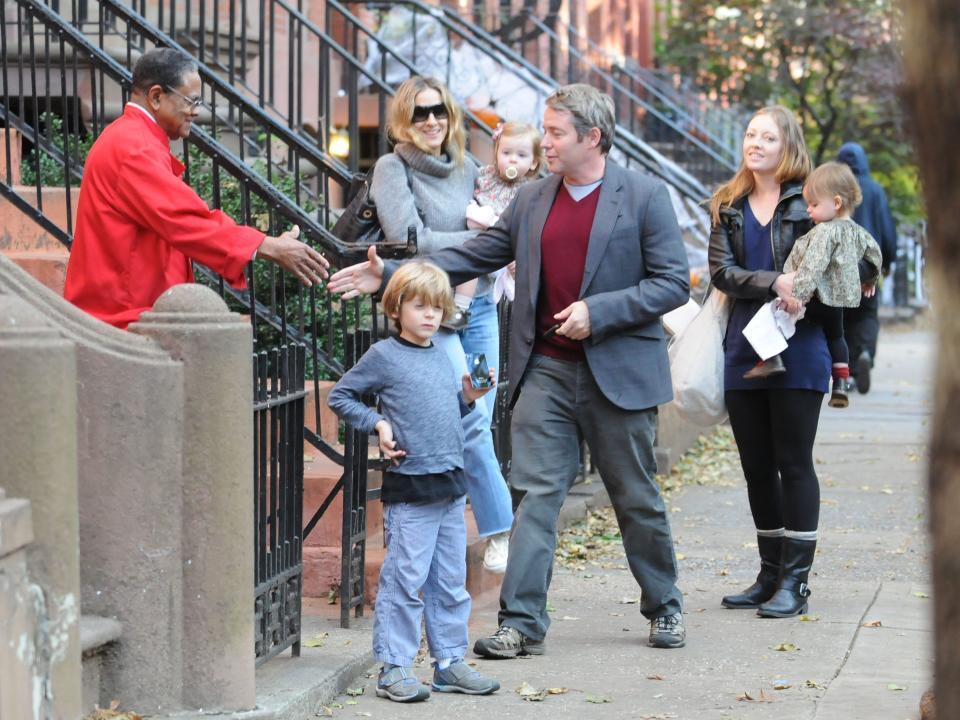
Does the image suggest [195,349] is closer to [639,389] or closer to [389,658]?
[389,658]

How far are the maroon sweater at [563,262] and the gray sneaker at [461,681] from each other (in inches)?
46.1

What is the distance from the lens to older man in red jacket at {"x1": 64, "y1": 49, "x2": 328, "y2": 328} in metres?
5.26

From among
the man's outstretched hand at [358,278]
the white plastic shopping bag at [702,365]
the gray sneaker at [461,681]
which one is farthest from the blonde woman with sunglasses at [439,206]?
the gray sneaker at [461,681]

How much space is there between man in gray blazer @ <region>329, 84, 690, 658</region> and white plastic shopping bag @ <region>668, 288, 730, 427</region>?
23.6 inches

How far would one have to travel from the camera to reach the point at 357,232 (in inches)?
245

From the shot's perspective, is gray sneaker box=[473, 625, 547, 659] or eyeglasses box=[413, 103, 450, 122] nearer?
gray sneaker box=[473, 625, 547, 659]

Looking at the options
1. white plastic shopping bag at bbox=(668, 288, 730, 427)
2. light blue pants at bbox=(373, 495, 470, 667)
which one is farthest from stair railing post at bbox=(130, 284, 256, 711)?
white plastic shopping bag at bbox=(668, 288, 730, 427)

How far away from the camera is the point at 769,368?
20.3 ft

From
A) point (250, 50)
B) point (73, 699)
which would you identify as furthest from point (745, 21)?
point (73, 699)

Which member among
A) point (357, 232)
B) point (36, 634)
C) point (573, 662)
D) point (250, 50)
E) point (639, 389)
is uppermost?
point (250, 50)

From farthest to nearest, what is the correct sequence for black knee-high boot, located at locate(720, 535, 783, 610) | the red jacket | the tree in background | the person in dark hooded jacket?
the tree in background → the person in dark hooded jacket → black knee-high boot, located at locate(720, 535, 783, 610) → the red jacket

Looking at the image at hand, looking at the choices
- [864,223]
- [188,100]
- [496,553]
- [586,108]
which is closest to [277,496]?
[496,553]

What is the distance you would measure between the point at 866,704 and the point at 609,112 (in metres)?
2.22

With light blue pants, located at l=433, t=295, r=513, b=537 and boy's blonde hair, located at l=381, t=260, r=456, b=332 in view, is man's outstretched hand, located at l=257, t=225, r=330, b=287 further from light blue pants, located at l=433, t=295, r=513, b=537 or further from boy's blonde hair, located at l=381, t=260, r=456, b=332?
light blue pants, located at l=433, t=295, r=513, b=537
